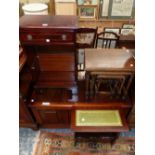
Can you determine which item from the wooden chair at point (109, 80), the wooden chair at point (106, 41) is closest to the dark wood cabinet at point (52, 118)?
the wooden chair at point (109, 80)

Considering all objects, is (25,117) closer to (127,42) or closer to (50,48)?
(50,48)

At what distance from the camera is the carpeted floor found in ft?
5.25

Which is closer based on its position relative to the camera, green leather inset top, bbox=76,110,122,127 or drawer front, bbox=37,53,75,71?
green leather inset top, bbox=76,110,122,127

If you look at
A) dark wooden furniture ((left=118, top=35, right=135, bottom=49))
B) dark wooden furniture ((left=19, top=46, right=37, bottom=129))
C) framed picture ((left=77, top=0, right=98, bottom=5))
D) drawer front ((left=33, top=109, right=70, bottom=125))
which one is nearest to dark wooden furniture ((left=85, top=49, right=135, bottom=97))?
drawer front ((left=33, top=109, right=70, bottom=125))

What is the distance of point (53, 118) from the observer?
163 cm

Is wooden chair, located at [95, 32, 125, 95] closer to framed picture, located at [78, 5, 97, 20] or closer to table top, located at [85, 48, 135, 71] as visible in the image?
table top, located at [85, 48, 135, 71]

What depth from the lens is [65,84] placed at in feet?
5.14

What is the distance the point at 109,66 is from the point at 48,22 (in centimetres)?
57

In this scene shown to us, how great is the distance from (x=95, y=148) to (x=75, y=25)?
1.16 metres

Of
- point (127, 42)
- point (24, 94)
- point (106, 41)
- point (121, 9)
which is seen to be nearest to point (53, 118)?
point (24, 94)

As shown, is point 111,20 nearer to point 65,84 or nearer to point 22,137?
point 65,84

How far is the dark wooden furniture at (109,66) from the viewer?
1167 mm

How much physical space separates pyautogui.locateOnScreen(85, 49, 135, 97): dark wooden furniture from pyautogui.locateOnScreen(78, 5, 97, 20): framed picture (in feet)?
6.60
